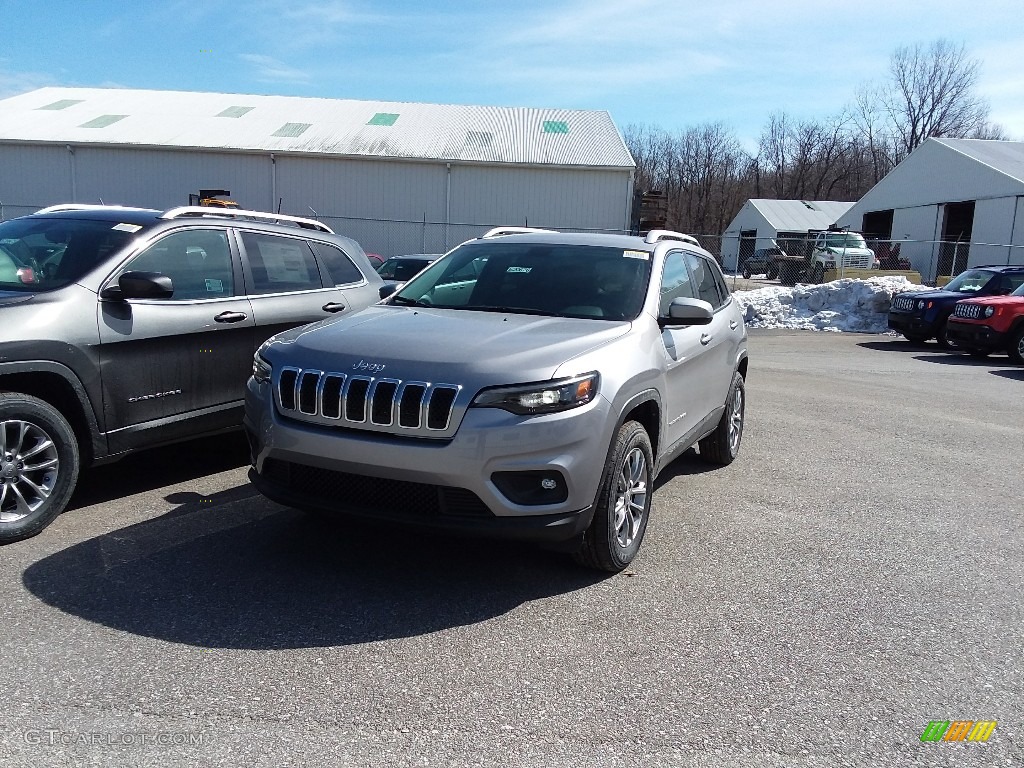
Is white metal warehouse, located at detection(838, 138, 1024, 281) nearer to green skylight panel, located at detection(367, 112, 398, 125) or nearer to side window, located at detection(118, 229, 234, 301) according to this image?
green skylight panel, located at detection(367, 112, 398, 125)

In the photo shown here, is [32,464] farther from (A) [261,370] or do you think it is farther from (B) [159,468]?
(B) [159,468]

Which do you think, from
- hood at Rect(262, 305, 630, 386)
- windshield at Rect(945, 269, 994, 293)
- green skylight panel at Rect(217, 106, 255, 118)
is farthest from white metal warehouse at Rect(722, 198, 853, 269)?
hood at Rect(262, 305, 630, 386)

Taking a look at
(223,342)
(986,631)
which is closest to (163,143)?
(223,342)

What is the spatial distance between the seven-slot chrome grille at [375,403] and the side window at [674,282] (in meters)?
1.80

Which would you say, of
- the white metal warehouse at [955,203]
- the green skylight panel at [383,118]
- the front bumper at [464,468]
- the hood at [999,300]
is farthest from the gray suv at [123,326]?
the white metal warehouse at [955,203]

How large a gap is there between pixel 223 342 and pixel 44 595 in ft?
7.22

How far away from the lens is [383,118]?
34.3 m

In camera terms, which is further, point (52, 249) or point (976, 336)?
point (976, 336)

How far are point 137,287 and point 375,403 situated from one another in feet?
6.52

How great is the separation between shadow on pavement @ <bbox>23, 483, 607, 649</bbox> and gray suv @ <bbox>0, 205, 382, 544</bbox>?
538 millimetres

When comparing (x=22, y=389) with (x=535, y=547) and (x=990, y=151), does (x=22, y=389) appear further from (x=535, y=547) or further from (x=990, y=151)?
(x=990, y=151)

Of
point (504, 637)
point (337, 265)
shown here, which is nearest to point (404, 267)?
point (337, 265)

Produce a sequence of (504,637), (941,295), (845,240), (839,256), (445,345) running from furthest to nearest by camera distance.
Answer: (845,240) < (839,256) < (941,295) < (445,345) < (504,637)

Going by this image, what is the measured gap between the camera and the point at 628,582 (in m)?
4.33
